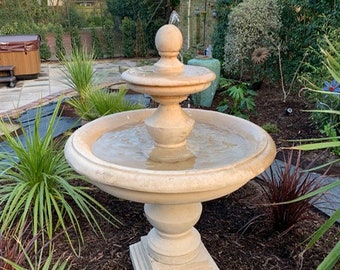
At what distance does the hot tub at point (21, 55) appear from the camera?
6.67 m

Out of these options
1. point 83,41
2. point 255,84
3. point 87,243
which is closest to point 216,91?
point 255,84

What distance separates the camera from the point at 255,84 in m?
5.76

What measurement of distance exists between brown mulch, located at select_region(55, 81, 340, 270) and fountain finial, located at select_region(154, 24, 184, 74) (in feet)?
3.72

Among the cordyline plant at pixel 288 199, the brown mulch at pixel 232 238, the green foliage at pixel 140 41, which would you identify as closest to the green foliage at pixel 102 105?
the brown mulch at pixel 232 238

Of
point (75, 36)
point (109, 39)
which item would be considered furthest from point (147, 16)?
point (75, 36)

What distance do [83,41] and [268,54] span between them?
6.39m

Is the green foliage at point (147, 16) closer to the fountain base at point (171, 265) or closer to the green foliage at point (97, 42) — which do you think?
the green foliage at point (97, 42)

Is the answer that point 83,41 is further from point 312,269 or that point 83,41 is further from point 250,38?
point 312,269

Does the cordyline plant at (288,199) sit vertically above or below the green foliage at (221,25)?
below

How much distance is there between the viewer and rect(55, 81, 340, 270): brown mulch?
2.01m

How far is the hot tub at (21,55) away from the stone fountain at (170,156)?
17.9ft

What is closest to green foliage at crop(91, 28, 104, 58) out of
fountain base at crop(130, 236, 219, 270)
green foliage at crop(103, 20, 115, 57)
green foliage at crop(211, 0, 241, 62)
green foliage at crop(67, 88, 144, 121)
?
green foliage at crop(103, 20, 115, 57)

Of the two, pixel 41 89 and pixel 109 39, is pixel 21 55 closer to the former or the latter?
pixel 41 89

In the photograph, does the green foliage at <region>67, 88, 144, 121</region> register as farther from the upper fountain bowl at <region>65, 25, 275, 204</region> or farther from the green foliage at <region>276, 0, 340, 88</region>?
the green foliage at <region>276, 0, 340, 88</region>
